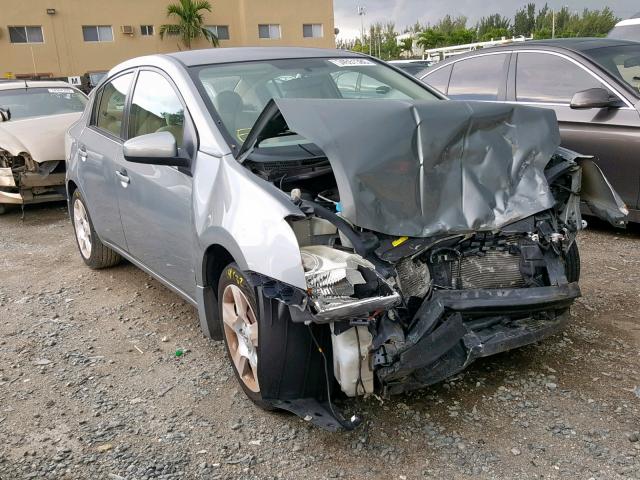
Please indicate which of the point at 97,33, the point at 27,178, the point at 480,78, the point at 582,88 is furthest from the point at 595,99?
the point at 97,33

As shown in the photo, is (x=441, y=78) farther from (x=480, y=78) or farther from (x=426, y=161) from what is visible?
(x=426, y=161)

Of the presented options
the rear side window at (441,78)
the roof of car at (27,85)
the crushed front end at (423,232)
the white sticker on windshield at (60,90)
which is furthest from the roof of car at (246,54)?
the roof of car at (27,85)

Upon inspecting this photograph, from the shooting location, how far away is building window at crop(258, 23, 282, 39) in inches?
1439

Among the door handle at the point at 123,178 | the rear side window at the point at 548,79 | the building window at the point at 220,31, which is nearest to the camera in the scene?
the door handle at the point at 123,178

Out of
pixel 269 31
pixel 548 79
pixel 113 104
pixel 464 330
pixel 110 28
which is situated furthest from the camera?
pixel 269 31

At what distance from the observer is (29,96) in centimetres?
882

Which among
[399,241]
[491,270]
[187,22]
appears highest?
[187,22]

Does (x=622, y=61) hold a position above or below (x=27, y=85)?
above

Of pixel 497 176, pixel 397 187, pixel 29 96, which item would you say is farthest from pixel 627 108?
pixel 29 96

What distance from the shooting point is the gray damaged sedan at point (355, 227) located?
2.55m

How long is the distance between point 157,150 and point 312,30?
3746cm

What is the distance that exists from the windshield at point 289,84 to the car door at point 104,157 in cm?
99

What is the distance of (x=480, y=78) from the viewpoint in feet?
20.5

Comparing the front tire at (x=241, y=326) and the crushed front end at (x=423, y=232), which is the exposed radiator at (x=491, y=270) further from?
the front tire at (x=241, y=326)
